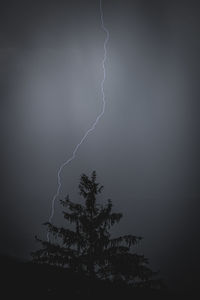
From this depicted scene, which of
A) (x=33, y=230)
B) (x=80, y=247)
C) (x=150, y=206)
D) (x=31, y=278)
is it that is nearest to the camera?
(x=80, y=247)

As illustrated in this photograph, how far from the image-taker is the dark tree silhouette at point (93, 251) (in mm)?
6754

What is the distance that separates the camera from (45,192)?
191125 mm

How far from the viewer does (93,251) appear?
696 cm

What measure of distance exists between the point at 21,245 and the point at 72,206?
73.5 m

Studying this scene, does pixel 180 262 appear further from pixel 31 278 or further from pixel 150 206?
pixel 150 206

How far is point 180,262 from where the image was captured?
7038 centimetres

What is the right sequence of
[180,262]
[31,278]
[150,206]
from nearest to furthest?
[31,278] → [180,262] → [150,206]

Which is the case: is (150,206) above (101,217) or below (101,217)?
above

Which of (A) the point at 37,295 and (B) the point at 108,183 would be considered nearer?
(A) the point at 37,295

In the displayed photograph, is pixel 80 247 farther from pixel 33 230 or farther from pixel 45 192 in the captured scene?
pixel 45 192

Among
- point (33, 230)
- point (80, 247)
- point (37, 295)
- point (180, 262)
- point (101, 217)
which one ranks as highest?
point (33, 230)

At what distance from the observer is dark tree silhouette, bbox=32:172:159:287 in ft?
22.2

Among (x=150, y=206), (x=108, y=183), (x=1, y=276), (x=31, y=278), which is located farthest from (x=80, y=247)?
(x=108, y=183)

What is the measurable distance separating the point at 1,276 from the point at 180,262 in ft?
224
